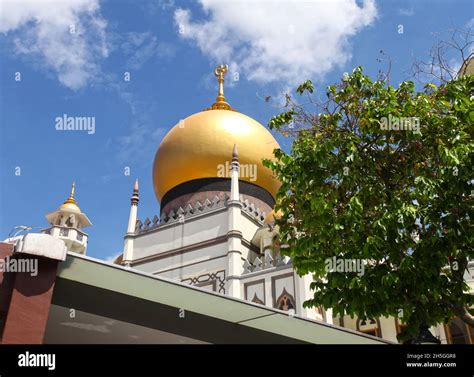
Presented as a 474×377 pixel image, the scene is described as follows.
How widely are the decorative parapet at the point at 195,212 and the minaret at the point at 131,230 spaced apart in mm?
249

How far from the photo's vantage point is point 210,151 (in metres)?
25.0

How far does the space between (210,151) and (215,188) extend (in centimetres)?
187

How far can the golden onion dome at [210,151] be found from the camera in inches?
979

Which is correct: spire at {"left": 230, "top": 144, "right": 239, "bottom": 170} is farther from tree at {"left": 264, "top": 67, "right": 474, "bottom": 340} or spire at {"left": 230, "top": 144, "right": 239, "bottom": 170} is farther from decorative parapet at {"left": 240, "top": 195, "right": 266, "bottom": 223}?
tree at {"left": 264, "top": 67, "right": 474, "bottom": 340}

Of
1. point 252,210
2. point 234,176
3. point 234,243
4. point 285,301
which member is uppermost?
point 234,176

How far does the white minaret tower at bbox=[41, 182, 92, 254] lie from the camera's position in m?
26.1

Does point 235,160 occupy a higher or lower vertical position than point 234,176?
higher

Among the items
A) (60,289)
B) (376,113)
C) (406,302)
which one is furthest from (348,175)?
(60,289)

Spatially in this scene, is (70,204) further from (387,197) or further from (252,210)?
(387,197)

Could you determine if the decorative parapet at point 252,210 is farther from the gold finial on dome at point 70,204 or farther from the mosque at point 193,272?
the gold finial on dome at point 70,204

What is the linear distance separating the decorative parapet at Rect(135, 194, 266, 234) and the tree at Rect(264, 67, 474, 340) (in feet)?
43.7

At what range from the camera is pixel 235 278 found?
1994 cm

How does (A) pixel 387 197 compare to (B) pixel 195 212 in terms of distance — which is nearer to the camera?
(A) pixel 387 197
